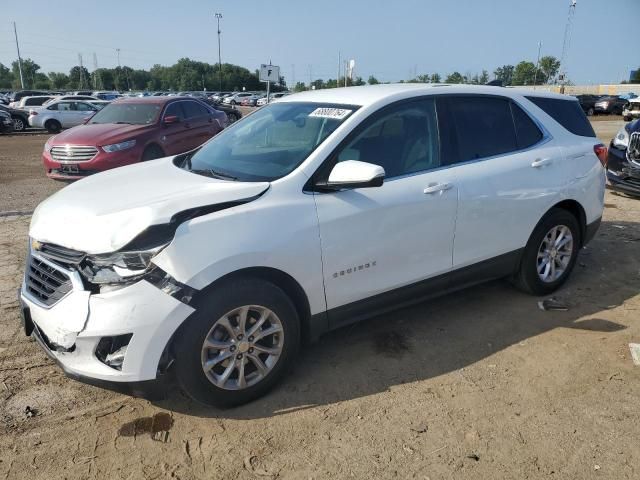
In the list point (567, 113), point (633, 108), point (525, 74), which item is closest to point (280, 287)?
point (567, 113)

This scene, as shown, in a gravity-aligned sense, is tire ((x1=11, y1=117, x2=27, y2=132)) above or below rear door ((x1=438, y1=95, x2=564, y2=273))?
below

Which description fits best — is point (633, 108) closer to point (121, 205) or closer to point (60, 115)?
point (60, 115)

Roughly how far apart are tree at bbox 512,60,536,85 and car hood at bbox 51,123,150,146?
98.4m

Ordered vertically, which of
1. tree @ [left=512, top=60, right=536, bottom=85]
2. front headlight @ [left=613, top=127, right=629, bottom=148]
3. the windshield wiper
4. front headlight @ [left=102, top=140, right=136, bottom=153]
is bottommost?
front headlight @ [left=102, top=140, right=136, bottom=153]

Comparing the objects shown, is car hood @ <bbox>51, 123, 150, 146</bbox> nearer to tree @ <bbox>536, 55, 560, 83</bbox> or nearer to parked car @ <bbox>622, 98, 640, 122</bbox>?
parked car @ <bbox>622, 98, 640, 122</bbox>

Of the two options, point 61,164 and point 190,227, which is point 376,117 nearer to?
point 190,227

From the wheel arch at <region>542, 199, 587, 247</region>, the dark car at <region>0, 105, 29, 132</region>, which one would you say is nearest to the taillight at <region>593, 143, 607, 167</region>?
the wheel arch at <region>542, 199, 587, 247</region>

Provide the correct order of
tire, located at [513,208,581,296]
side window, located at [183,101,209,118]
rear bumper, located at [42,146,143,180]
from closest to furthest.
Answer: tire, located at [513,208,581,296] → rear bumper, located at [42,146,143,180] → side window, located at [183,101,209,118]

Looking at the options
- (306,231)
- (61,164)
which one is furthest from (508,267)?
(61,164)

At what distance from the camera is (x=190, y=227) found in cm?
271

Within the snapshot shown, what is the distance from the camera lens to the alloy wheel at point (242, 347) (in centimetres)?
285

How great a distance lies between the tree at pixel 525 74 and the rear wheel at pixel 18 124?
90492 millimetres

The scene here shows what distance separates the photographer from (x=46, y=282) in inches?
114

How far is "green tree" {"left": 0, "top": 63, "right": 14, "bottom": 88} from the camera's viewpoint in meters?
123
